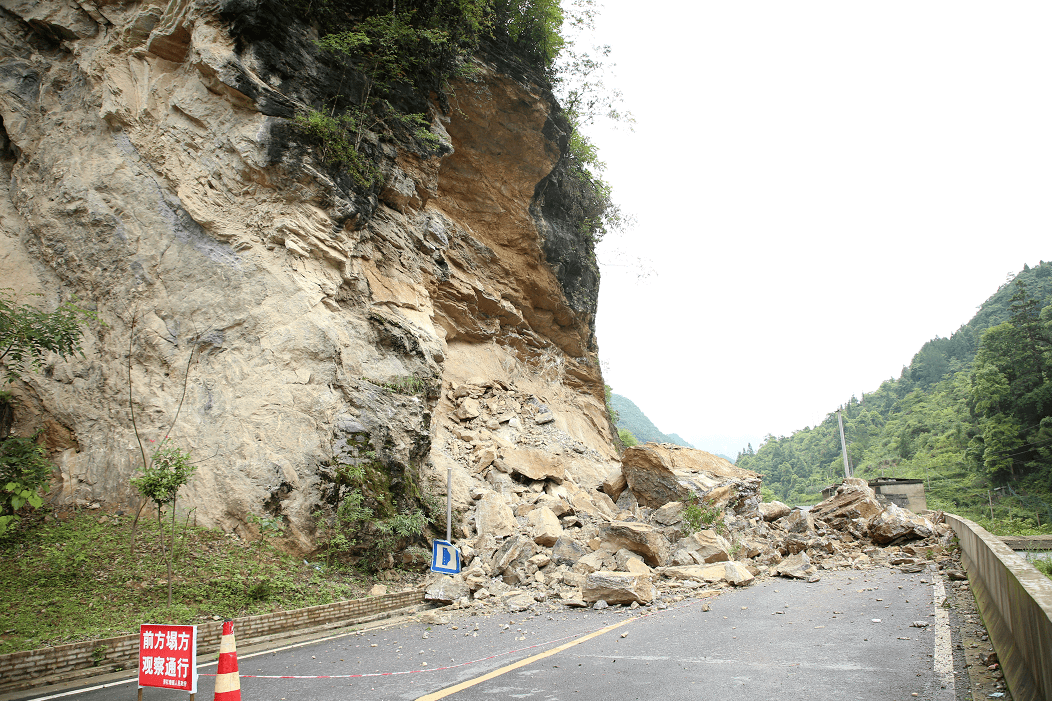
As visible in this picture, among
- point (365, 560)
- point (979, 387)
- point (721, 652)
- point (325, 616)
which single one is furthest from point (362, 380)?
point (979, 387)

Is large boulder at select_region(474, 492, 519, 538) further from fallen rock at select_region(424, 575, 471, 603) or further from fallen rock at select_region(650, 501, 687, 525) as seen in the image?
fallen rock at select_region(650, 501, 687, 525)

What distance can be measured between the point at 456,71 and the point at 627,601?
14.1 meters

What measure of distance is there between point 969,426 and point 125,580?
64761 millimetres

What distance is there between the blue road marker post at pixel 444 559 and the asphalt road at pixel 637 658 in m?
1.31

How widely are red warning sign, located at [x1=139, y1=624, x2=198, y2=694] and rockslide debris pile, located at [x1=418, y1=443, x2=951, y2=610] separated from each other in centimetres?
602

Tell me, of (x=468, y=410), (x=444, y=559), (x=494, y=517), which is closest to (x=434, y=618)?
(x=444, y=559)

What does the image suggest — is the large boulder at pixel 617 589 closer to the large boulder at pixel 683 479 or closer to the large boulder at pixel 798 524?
the large boulder at pixel 683 479

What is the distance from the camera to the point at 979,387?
1825 inches

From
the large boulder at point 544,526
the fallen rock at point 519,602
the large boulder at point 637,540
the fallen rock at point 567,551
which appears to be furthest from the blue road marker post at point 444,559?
the large boulder at point 637,540

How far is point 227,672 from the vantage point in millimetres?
3330

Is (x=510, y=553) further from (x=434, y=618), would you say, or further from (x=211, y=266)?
(x=211, y=266)

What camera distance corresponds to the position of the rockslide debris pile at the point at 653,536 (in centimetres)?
986

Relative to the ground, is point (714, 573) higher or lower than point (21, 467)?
lower

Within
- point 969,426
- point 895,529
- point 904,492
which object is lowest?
point 904,492
